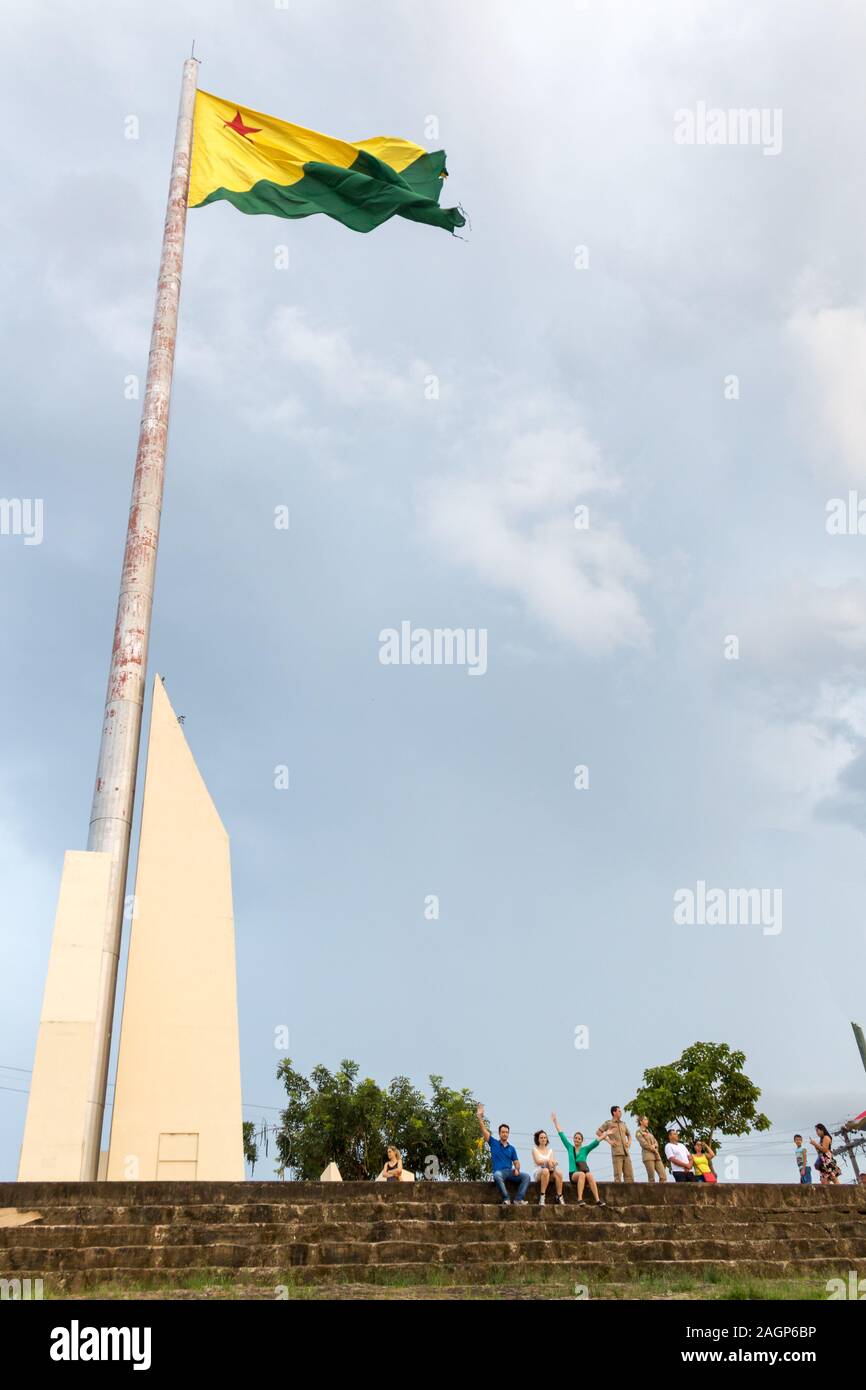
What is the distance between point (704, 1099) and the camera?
33.2 m

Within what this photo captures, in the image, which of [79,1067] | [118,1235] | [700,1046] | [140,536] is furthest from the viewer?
[700,1046]

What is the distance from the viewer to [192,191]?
1945 centimetres

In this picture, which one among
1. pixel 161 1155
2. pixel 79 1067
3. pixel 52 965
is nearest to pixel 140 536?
pixel 52 965

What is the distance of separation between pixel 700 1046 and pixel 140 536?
26925 mm

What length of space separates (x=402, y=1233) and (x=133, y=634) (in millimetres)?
9786

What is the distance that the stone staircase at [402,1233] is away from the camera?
8195 millimetres

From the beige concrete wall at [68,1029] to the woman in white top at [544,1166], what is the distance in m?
Result: 5.55

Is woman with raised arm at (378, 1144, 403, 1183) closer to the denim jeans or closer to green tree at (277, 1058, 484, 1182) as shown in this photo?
the denim jeans

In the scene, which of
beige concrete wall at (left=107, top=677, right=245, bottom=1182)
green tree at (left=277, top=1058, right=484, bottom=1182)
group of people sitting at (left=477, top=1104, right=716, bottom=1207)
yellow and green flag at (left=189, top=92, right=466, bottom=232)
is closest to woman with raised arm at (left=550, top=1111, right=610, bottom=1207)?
group of people sitting at (left=477, top=1104, right=716, bottom=1207)

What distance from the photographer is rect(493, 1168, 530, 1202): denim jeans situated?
10805 mm

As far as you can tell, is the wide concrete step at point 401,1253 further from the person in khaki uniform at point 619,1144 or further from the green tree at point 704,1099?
the green tree at point 704,1099

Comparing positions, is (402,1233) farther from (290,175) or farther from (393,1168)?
(290,175)

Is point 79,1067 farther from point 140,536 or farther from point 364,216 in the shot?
point 364,216

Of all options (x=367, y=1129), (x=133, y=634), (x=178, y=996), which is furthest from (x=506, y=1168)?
(x=367, y=1129)
